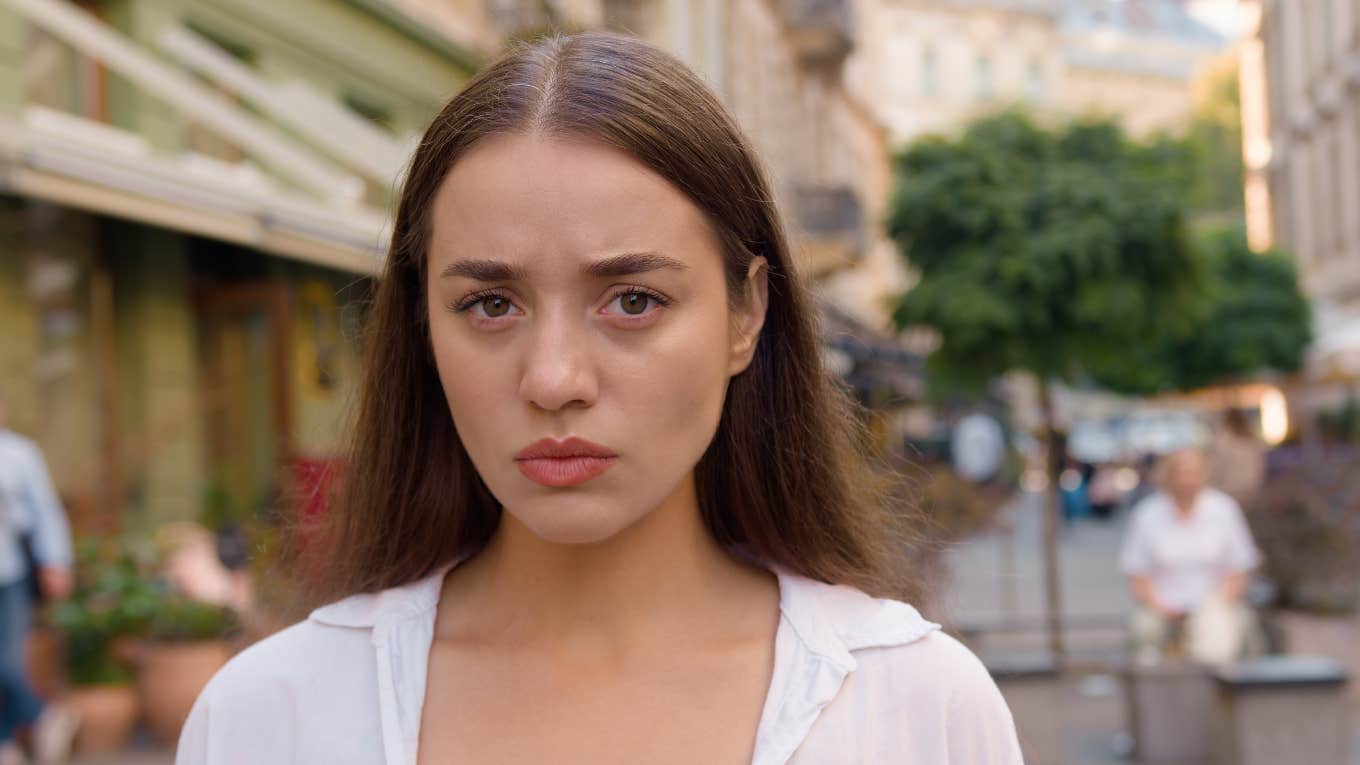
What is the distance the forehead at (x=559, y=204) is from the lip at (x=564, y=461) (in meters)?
0.19

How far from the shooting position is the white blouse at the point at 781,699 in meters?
1.60

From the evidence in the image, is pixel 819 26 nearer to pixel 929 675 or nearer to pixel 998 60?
pixel 929 675

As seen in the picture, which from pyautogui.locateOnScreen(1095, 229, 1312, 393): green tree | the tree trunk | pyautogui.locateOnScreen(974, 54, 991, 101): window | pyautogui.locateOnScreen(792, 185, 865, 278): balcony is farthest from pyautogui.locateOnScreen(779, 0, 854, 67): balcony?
pyautogui.locateOnScreen(974, 54, 991, 101): window

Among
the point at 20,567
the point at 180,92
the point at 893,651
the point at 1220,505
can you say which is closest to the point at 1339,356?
the point at 1220,505

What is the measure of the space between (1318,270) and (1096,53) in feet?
135

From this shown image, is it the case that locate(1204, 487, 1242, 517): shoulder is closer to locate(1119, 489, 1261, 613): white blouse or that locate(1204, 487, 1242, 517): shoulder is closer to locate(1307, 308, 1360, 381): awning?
locate(1119, 489, 1261, 613): white blouse

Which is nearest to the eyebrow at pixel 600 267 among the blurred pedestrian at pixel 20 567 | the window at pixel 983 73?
the blurred pedestrian at pixel 20 567

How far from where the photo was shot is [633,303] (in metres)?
1.57

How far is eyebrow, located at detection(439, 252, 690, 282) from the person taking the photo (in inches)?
60.7

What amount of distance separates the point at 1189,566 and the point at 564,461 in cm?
669

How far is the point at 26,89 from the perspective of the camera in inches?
356

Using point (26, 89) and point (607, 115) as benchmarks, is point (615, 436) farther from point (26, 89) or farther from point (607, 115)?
point (26, 89)

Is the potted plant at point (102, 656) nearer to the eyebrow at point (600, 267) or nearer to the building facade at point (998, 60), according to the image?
the eyebrow at point (600, 267)

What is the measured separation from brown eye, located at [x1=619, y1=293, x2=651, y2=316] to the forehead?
0.05m
